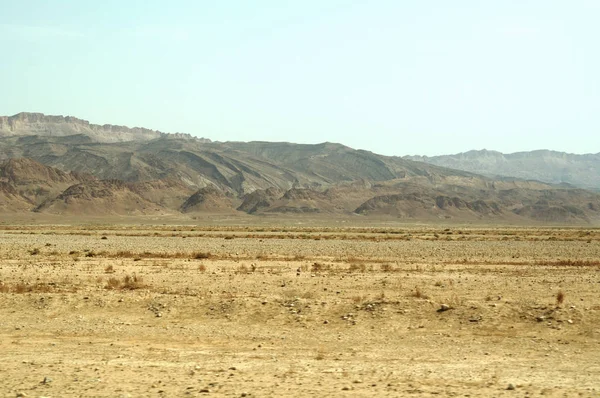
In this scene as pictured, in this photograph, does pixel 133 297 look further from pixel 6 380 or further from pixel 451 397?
pixel 451 397

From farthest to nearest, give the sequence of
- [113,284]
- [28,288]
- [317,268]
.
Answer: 1. [317,268]
2. [113,284]
3. [28,288]

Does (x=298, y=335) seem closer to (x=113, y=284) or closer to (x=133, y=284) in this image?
(x=133, y=284)

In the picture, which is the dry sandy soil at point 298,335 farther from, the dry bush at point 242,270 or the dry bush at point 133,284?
the dry bush at point 242,270

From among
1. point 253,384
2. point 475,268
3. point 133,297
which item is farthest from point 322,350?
point 475,268

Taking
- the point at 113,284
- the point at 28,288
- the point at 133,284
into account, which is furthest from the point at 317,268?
the point at 28,288

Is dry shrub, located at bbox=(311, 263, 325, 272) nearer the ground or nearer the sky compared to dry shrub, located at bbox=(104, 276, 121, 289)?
nearer the ground

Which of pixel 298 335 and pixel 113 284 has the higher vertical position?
pixel 113 284

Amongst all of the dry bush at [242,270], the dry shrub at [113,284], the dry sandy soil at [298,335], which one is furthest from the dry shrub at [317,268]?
the dry shrub at [113,284]

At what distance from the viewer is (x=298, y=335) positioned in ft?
49.4

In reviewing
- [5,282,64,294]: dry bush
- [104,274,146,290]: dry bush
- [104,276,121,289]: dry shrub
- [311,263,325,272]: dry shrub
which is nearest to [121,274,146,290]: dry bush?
[104,274,146,290]: dry bush

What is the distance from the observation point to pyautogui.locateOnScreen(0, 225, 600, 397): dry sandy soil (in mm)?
10984

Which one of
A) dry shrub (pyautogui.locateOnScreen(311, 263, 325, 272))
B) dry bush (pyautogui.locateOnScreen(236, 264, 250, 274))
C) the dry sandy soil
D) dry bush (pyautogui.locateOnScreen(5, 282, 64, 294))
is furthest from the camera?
dry shrub (pyautogui.locateOnScreen(311, 263, 325, 272))

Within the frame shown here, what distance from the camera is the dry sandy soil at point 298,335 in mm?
10984

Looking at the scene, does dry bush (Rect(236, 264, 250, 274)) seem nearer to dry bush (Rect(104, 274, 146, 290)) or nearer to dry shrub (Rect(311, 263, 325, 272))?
dry shrub (Rect(311, 263, 325, 272))
